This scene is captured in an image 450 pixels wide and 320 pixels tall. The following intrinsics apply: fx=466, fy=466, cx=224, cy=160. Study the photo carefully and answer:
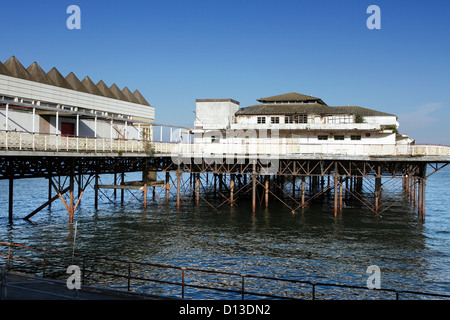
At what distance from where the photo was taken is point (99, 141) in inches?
1439

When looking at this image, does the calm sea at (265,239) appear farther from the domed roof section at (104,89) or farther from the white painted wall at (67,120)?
the domed roof section at (104,89)

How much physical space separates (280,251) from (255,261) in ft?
10.1

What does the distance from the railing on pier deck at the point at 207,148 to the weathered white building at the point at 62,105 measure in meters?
Result: 0.98

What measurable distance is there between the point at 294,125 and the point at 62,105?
76.3 ft

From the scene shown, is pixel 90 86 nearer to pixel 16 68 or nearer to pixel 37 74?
pixel 37 74

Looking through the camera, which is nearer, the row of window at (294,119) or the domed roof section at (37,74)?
the domed roof section at (37,74)

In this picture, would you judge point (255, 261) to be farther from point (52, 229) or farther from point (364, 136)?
point (364, 136)

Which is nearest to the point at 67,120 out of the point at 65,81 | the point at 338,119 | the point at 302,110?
the point at 65,81

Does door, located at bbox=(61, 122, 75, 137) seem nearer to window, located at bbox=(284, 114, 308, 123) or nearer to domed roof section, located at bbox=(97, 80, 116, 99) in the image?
domed roof section, located at bbox=(97, 80, 116, 99)

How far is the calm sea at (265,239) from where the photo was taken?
980 inches

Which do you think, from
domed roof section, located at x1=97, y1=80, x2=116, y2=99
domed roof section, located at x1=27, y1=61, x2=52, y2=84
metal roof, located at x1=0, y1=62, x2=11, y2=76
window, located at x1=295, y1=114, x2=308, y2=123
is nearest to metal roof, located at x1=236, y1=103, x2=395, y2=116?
window, located at x1=295, y1=114, x2=308, y2=123

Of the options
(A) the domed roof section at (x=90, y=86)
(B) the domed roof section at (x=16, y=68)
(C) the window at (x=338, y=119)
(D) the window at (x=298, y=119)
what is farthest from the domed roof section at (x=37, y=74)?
(C) the window at (x=338, y=119)

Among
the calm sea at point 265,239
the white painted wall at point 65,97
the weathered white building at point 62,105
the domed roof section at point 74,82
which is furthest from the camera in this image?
the domed roof section at point 74,82

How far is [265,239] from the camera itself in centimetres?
3250
